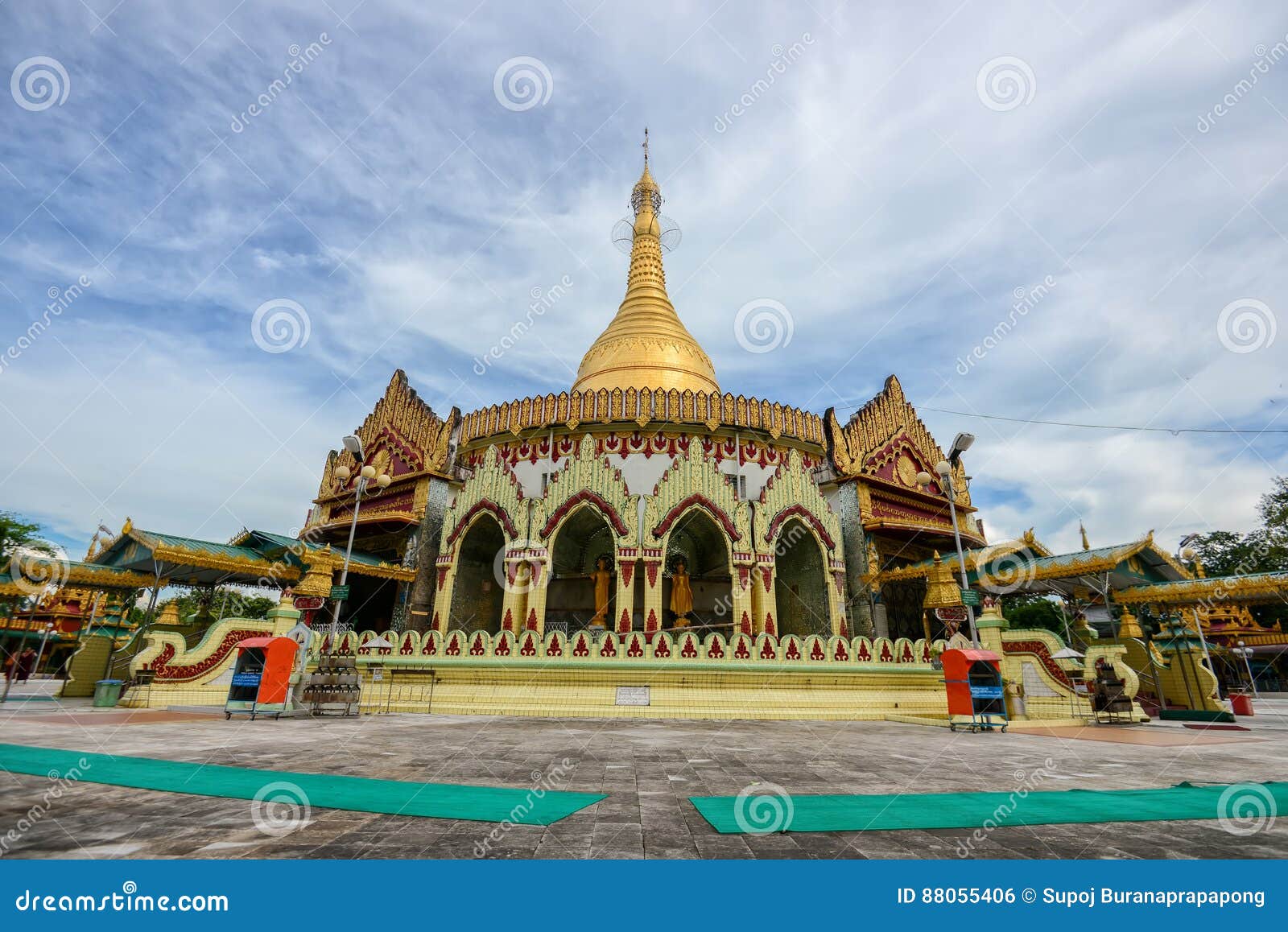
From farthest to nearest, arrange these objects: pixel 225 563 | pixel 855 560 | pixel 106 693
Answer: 1. pixel 855 560
2. pixel 225 563
3. pixel 106 693

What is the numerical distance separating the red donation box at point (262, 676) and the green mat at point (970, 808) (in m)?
11.1

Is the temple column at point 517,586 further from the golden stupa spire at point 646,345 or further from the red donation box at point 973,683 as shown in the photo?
the red donation box at point 973,683

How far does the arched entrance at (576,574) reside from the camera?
Answer: 76.7 feet

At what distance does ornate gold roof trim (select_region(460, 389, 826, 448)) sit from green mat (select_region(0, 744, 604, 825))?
57.2 feet

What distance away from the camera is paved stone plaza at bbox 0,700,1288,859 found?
3668 mm

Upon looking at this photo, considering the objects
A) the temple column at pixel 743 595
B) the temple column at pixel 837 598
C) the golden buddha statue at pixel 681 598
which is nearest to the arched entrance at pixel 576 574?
the golden buddha statue at pixel 681 598

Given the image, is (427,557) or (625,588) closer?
(625,588)

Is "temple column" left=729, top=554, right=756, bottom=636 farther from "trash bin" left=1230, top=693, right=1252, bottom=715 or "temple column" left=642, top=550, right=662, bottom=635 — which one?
"trash bin" left=1230, top=693, right=1252, bottom=715

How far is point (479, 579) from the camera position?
2419 cm

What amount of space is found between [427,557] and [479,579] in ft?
7.45

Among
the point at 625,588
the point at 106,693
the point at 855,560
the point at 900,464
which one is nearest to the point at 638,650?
the point at 625,588

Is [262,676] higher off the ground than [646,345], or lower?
lower

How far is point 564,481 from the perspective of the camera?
842 inches

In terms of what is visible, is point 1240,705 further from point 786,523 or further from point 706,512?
point 706,512
